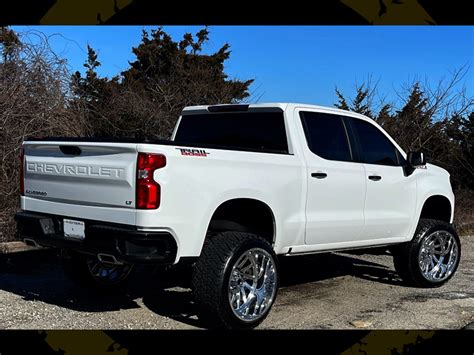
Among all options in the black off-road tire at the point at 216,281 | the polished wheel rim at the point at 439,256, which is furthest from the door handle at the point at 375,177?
the black off-road tire at the point at 216,281

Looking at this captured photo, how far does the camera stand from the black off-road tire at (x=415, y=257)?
6758mm

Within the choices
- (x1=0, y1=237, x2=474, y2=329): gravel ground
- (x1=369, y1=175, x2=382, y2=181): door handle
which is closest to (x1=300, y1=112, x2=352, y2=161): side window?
(x1=369, y1=175, x2=382, y2=181): door handle

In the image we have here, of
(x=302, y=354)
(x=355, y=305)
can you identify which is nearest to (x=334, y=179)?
(x=355, y=305)

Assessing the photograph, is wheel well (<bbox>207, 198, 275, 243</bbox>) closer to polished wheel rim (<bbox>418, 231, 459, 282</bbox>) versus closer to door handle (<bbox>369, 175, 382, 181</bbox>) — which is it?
door handle (<bbox>369, 175, 382, 181</bbox>)

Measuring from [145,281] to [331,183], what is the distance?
103 inches

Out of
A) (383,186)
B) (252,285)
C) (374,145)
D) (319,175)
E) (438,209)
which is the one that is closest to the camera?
(252,285)

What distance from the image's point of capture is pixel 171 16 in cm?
574

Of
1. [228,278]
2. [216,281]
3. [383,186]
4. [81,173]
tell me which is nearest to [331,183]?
[383,186]

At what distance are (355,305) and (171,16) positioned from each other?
355cm

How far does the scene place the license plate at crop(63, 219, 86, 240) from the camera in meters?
4.72

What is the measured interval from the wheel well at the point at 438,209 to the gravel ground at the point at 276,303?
2.79 feet

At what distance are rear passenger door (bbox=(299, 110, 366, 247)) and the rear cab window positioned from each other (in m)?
0.27

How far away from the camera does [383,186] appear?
6.32m

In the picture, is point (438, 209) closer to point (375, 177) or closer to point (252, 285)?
point (375, 177)
